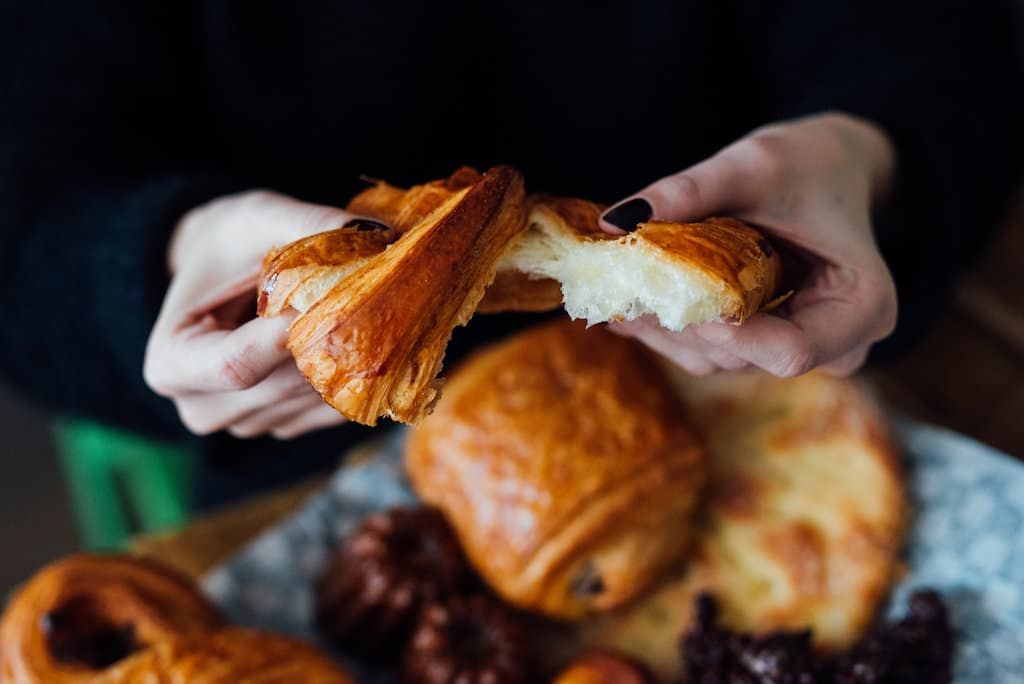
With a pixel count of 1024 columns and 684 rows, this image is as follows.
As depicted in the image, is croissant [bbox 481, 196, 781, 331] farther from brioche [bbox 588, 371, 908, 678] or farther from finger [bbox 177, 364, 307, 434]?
brioche [bbox 588, 371, 908, 678]

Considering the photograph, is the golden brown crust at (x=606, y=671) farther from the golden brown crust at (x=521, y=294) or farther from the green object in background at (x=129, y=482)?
the green object in background at (x=129, y=482)

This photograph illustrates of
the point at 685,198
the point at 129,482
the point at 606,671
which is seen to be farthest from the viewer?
the point at 129,482

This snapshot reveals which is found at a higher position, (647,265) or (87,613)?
(647,265)

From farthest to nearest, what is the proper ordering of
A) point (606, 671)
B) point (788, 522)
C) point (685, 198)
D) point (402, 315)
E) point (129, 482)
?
point (129, 482), point (788, 522), point (606, 671), point (685, 198), point (402, 315)

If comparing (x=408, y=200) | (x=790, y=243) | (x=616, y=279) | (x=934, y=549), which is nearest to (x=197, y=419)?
(x=408, y=200)

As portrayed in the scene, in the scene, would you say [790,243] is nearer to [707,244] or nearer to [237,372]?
[707,244]

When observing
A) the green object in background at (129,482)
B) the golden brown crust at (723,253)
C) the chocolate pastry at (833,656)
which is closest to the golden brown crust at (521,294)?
the golden brown crust at (723,253)

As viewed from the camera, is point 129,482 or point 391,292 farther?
point 129,482

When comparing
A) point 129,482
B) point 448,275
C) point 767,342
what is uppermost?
point 448,275
